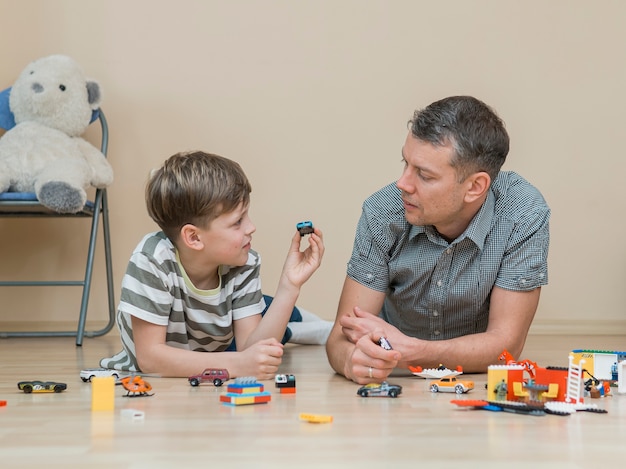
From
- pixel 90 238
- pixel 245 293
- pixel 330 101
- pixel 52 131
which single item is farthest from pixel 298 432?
pixel 330 101

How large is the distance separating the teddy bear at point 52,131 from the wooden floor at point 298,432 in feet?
3.81

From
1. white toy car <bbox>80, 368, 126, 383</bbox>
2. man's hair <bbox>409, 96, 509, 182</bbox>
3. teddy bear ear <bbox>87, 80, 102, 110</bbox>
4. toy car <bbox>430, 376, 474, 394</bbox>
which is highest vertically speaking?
teddy bear ear <bbox>87, 80, 102, 110</bbox>

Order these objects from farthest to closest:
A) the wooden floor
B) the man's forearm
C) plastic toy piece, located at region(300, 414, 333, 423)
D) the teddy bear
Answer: the teddy bear, the man's forearm, plastic toy piece, located at region(300, 414, 333, 423), the wooden floor

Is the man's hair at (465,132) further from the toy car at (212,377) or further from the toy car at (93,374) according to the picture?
the toy car at (93,374)

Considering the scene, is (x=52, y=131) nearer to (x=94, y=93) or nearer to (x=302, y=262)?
(x=94, y=93)

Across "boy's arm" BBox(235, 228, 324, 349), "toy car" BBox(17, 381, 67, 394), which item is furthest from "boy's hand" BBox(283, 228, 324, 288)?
"toy car" BBox(17, 381, 67, 394)

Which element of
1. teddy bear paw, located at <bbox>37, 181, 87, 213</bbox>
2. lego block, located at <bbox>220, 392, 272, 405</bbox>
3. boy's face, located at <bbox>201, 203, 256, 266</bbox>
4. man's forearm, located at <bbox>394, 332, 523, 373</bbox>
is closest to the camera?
lego block, located at <bbox>220, 392, 272, 405</bbox>

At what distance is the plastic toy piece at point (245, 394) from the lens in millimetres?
1218

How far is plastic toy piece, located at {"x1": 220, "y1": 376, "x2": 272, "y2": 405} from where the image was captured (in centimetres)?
122

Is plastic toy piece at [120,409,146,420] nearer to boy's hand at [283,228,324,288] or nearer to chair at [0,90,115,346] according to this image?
boy's hand at [283,228,324,288]

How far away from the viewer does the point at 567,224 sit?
297cm

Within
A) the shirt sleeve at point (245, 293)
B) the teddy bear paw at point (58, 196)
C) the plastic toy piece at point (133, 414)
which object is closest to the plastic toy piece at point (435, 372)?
the shirt sleeve at point (245, 293)

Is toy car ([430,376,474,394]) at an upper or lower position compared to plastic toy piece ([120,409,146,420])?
upper

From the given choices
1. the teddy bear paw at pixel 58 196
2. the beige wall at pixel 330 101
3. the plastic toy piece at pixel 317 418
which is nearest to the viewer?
the plastic toy piece at pixel 317 418
